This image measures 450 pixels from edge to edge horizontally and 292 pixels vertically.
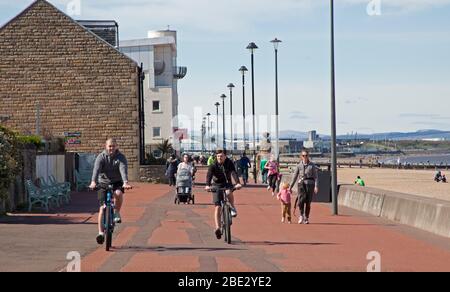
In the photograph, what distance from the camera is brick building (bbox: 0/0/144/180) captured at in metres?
46.2

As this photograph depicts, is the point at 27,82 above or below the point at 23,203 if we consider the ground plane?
above

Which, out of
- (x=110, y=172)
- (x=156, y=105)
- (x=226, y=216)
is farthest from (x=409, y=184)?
(x=110, y=172)

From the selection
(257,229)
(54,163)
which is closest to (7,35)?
(54,163)

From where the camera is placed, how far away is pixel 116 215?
15266 mm

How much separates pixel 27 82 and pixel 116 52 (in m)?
4.92

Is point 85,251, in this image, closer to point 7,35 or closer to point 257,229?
point 257,229

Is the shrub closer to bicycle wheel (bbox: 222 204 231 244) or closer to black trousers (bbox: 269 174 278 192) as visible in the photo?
bicycle wheel (bbox: 222 204 231 244)

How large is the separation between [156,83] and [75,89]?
39.2 m

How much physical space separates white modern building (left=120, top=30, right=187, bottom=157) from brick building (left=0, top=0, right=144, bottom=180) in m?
33.1

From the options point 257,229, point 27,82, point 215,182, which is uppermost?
point 27,82

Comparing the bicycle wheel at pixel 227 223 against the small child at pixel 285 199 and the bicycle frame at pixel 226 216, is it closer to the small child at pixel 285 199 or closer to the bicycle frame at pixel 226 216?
the bicycle frame at pixel 226 216

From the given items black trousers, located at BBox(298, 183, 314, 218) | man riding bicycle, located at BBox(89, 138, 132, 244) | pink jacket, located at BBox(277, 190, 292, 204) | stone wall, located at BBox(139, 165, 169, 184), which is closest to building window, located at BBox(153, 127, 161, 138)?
stone wall, located at BBox(139, 165, 169, 184)

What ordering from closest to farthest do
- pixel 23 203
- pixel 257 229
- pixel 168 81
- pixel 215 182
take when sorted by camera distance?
pixel 215 182 → pixel 257 229 → pixel 23 203 → pixel 168 81

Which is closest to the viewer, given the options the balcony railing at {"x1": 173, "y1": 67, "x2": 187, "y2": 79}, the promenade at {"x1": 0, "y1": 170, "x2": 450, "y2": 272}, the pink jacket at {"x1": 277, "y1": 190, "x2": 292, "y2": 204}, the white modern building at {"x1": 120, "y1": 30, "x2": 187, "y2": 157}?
the promenade at {"x1": 0, "y1": 170, "x2": 450, "y2": 272}
